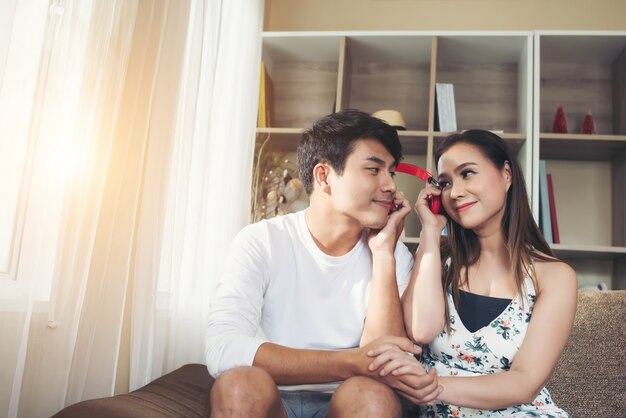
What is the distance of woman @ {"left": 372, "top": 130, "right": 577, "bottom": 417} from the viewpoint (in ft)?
4.67

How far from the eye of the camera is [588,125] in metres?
2.71

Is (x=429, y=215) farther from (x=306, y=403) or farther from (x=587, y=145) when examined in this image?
(x=587, y=145)

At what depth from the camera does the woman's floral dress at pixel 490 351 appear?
1477mm

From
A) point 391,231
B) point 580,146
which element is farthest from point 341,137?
point 580,146

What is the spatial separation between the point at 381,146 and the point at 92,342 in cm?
91

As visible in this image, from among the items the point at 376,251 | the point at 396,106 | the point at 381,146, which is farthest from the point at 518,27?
the point at 376,251

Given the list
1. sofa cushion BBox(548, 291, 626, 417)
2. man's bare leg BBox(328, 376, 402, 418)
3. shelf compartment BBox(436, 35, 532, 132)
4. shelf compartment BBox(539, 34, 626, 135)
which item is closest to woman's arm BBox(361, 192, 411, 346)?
man's bare leg BBox(328, 376, 402, 418)

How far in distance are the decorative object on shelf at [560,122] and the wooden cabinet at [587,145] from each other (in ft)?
0.11

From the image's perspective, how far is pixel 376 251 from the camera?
5.37ft

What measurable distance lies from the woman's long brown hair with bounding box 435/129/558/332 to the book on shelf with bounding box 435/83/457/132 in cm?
99

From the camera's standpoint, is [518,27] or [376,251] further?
[518,27]

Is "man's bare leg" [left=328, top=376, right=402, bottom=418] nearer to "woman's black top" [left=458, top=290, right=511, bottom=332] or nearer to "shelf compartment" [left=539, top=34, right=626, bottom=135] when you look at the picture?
"woman's black top" [left=458, top=290, right=511, bottom=332]

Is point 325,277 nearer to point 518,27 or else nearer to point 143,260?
point 143,260

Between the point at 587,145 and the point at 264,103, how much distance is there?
55.3 inches
